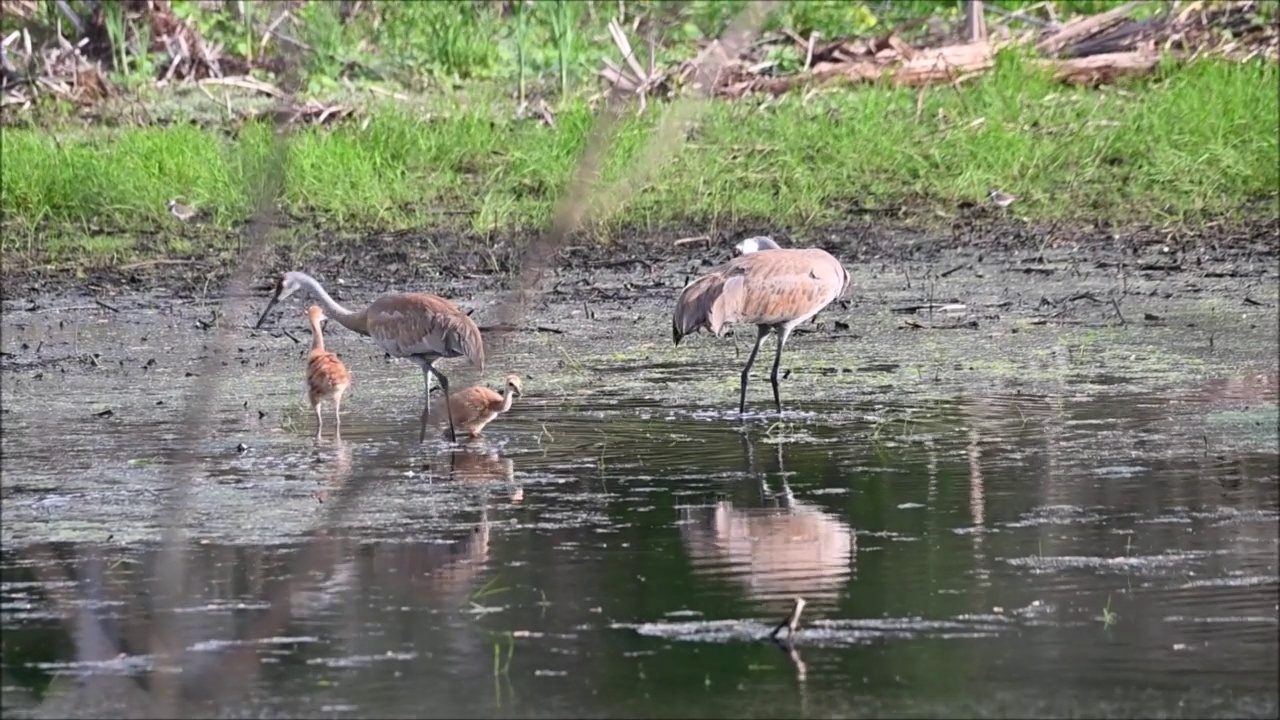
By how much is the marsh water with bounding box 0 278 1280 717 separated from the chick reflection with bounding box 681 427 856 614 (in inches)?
0.7

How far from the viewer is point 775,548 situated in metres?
5.98

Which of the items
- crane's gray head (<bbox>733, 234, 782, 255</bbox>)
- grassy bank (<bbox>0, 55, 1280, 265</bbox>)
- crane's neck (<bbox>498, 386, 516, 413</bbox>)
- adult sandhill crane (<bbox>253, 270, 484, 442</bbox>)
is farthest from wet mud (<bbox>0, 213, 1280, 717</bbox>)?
grassy bank (<bbox>0, 55, 1280, 265</bbox>)

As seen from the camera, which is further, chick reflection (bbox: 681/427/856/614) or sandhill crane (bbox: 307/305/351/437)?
sandhill crane (bbox: 307/305/351/437)

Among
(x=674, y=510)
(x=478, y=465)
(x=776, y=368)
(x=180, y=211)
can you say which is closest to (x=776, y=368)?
(x=776, y=368)

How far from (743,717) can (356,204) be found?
8.26m

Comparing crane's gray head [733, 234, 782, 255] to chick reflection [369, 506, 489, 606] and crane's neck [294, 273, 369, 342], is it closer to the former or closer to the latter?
crane's neck [294, 273, 369, 342]

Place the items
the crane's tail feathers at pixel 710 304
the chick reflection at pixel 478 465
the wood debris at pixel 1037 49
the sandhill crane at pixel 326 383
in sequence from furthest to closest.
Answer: the wood debris at pixel 1037 49 < the crane's tail feathers at pixel 710 304 < the sandhill crane at pixel 326 383 < the chick reflection at pixel 478 465

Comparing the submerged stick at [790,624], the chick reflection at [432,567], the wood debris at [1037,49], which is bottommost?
the submerged stick at [790,624]

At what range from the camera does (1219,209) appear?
12.2 m

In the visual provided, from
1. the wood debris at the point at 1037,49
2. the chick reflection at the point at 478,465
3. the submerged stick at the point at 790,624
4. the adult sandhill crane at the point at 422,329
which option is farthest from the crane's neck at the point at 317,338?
the wood debris at the point at 1037,49

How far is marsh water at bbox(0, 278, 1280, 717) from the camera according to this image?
4.71 m

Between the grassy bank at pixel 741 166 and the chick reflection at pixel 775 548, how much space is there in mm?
5947

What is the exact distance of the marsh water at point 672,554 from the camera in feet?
15.5

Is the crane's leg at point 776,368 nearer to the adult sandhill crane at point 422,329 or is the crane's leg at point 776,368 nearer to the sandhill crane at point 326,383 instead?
the adult sandhill crane at point 422,329
